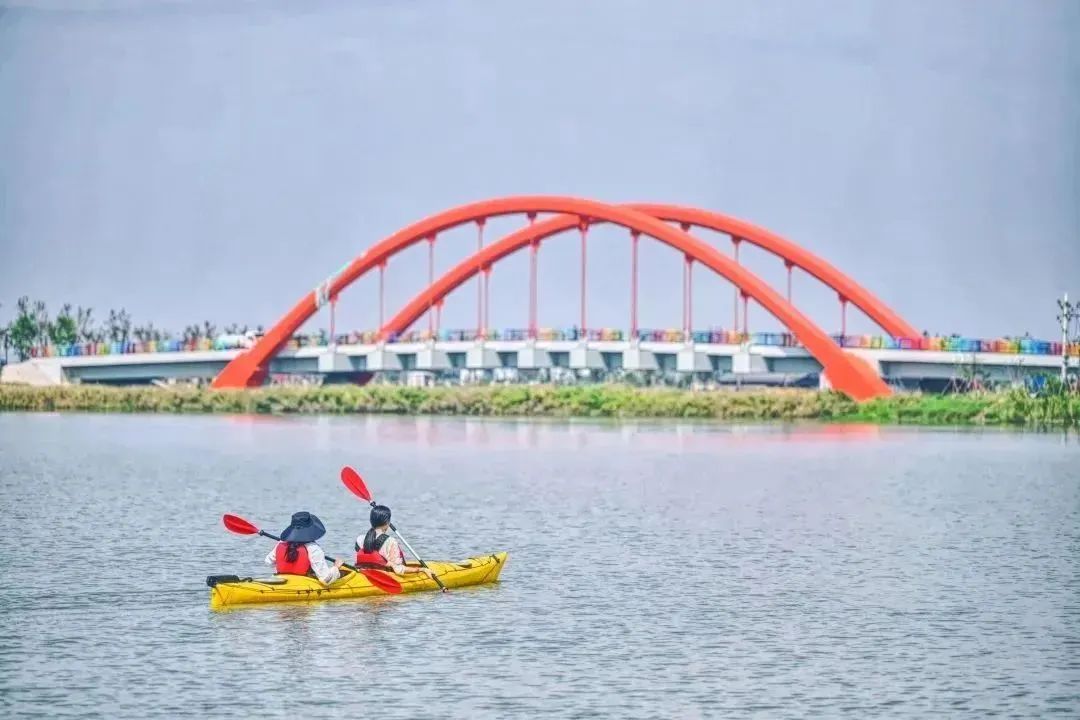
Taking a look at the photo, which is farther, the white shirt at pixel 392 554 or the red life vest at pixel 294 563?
the white shirt at pixel 392 554

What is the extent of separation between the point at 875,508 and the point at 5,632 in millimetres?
22619

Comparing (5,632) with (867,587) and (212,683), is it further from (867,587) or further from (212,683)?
(867,587)

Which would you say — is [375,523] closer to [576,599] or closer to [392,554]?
[392,554]

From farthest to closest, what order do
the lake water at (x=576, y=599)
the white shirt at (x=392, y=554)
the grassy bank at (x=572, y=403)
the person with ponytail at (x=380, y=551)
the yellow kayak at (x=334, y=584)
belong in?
the grassy bank at (x=572, y=403) < the white shirt at (x=392, y=554) < the person with ponytail at (x=380, y=551) < the yellow kayak at (x=334, y=584) < the lake water at (x=576, y=599)

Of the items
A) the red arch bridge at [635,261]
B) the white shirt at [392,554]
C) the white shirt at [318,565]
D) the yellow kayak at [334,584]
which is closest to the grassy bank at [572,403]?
the red arch bridge at [635,261]

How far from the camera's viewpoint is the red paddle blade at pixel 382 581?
26.1 metres

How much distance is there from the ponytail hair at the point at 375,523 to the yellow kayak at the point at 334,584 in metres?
0.46

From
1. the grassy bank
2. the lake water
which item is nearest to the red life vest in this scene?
the lake water

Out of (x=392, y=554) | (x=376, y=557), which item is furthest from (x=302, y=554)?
(x=392, y=554)

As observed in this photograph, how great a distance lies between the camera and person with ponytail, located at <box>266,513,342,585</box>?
2533 cm

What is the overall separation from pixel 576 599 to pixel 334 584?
3.28 metres

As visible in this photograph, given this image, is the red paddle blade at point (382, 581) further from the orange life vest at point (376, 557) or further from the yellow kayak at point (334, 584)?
the orange life vest at point (376, 557)

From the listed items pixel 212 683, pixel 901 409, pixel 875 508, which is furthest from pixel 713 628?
pixel 901 409

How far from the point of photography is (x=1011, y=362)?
296 ft
